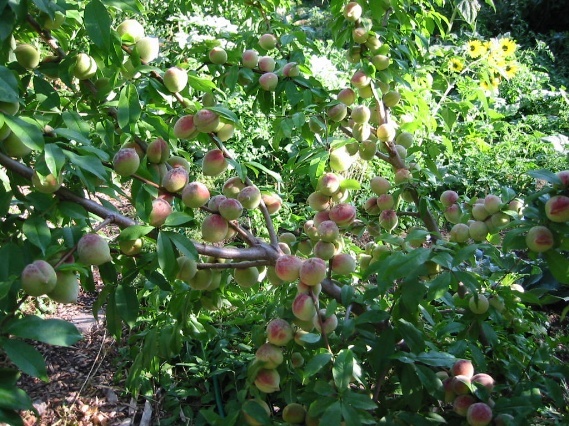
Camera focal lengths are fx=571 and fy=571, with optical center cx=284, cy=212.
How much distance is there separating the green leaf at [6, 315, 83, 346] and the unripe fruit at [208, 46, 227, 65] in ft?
3.16

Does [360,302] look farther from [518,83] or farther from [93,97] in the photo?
[518,83]

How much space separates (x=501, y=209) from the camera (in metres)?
1.28

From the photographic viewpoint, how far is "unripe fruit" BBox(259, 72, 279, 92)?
150 cm

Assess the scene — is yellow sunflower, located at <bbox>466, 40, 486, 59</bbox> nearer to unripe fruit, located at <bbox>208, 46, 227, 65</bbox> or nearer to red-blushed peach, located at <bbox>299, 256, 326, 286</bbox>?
unripe fruit, located at <bbox>208, 46, 227, 65</bbox>

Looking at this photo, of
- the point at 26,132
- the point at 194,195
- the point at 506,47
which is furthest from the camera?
the point at 506,47

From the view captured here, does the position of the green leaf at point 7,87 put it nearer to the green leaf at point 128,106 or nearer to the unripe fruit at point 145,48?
the green leaf at point 128,106

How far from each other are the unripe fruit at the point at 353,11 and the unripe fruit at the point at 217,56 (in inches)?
14.3

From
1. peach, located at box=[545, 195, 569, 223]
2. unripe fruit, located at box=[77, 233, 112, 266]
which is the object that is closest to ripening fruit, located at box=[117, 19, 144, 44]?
unripe fruit, located at box=[77, 233, 112, 266]

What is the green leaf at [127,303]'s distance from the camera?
1119mm

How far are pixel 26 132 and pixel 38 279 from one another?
9.5 inches

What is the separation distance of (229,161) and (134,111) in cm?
24

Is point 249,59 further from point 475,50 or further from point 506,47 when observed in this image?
point 506,47

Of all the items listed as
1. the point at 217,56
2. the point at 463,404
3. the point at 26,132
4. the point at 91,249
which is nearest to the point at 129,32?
the point at 217,56

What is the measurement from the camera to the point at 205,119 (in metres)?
1.19
